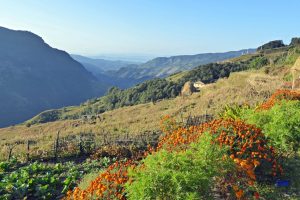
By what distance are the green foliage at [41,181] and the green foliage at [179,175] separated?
381cm

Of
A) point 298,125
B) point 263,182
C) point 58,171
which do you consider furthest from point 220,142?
point 58,171

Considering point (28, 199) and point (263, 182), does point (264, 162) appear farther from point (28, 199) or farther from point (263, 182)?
point (28, 199)

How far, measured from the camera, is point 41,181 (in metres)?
10.2

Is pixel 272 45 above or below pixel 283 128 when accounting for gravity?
above

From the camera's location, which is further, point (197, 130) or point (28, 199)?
point (28, 199)

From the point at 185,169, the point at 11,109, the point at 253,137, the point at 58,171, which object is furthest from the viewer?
the point at 11,109

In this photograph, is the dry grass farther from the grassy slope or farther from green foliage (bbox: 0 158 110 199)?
green foliage (bbox: 0 158 110 199)

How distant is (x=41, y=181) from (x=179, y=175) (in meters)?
5.80

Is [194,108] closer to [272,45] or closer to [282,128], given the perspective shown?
[282,128]

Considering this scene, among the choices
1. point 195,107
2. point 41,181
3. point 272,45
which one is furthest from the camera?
point 272,45

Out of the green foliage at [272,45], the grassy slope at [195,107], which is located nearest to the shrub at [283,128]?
the grassy slope at [195,107]

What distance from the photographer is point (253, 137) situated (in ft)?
27.2

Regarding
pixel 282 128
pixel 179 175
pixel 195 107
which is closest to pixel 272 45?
pixel 195 107

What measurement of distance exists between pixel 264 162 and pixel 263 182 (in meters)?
0.44
